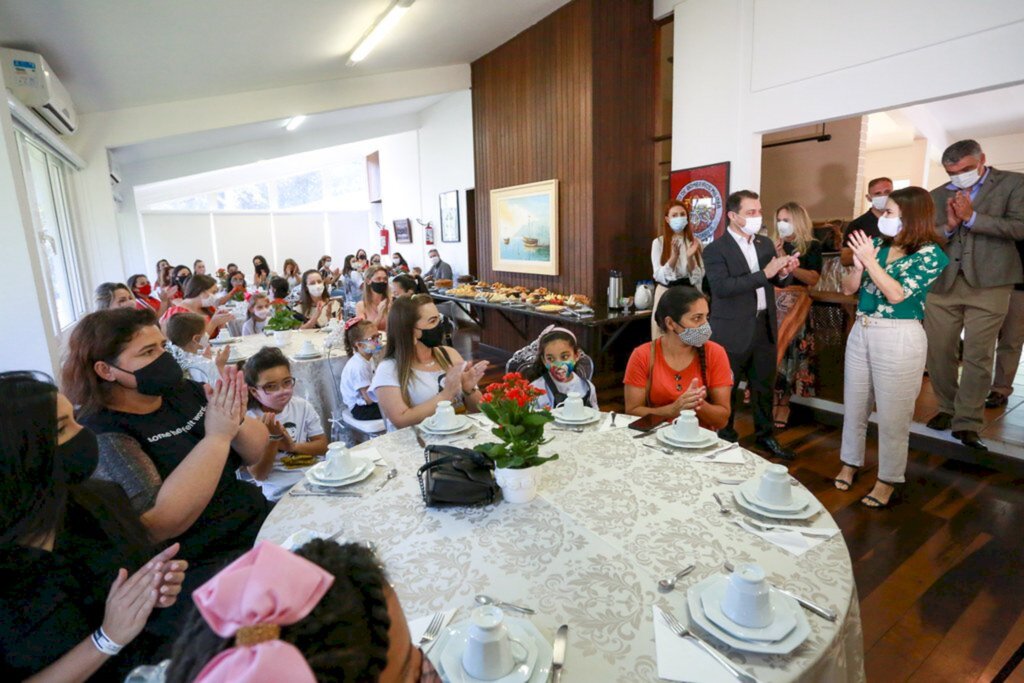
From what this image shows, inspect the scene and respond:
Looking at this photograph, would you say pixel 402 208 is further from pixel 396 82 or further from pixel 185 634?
pixel 185 634

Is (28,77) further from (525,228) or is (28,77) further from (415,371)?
(525,228)

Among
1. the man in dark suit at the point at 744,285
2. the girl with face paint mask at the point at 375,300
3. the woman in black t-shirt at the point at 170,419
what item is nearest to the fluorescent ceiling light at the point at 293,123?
the girl with face paint mask at the point at 375,300

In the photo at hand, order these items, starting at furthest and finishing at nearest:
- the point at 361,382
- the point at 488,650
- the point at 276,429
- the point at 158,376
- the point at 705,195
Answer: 1. the point at 705,195
2. the point at 361,382
3. the point at 276,429
4. the point at 158,376
5. the point at 488,650

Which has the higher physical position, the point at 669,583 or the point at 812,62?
the point at 812,62

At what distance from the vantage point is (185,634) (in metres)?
0.53

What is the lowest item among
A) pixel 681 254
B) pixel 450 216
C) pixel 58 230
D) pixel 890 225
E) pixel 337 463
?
pixel 337 463

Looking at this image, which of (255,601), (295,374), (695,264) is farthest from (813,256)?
(255,601)

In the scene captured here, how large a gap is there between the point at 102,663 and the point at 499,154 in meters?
6.22

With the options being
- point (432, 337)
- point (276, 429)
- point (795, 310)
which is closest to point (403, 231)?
point (795, 310)

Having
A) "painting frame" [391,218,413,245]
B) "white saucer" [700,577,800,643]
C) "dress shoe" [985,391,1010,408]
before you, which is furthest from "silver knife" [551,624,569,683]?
"painting frame" [391,218,413,245]

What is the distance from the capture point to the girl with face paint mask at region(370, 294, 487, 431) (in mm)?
2139

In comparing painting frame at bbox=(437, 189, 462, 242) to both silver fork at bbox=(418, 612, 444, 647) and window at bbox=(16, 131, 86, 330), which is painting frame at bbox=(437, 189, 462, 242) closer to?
window at bbox=(16, 131, 86, 330)

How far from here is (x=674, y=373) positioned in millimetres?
2219

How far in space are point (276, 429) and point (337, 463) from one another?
69 centimetres
